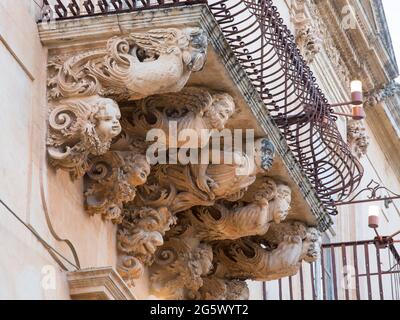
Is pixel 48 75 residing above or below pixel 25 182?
above

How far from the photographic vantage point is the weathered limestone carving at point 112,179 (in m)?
13.8

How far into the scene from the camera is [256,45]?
1914 cm

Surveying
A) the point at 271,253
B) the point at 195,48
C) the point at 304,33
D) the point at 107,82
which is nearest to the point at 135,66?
the point at 107,82

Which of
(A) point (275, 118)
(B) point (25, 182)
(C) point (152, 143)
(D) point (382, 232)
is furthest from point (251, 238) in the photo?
(D) point (382, 232)

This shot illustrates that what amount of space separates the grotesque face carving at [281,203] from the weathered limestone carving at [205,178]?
57 centimetres

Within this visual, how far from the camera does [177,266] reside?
15141 millimetres

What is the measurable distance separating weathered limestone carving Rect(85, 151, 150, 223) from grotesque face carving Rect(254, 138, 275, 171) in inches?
40.9

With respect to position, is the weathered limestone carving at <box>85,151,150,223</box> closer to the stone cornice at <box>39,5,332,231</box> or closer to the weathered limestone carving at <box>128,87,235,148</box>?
the weathered limestone carving at <box>128,87,235,148</box>

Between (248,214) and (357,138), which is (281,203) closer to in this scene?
(248,214)

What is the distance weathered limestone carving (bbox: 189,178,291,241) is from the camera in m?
15.1
